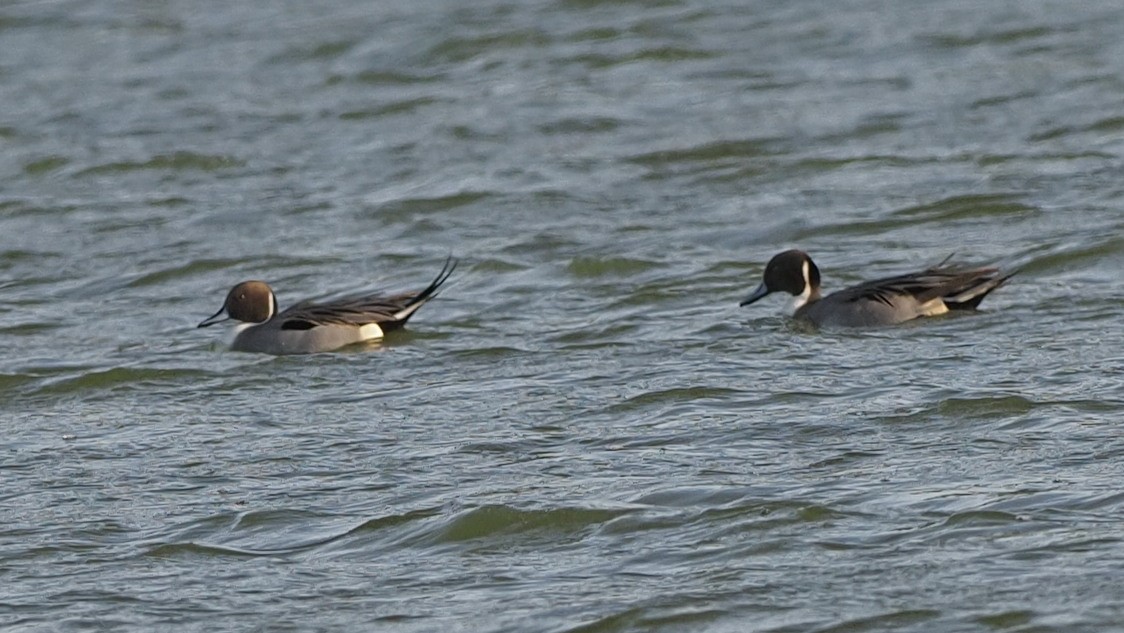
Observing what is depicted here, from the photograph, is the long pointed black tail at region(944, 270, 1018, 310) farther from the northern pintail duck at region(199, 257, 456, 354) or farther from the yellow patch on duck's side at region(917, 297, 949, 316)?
the northern pintail duck at region(199, 257, 456, 354)

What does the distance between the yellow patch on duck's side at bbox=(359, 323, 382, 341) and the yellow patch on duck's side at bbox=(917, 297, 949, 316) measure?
2.66 metres

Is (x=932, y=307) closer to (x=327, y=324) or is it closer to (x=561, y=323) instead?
(x=561, y=323)

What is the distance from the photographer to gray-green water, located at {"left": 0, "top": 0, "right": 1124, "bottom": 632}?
24.0 feet

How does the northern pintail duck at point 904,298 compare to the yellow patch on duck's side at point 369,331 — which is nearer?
the northern pintail duck at point 904,298

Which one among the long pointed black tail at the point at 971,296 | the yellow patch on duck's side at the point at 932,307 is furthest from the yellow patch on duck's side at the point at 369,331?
Answer: the long pointed black tail at the point at 971,296

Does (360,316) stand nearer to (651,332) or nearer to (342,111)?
(651,332)

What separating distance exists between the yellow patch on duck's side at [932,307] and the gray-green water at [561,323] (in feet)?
0.82

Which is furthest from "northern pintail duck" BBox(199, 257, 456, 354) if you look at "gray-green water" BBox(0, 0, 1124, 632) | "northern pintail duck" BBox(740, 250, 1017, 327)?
"northern pintail duck" BBox(740, 250, 1017, 327)

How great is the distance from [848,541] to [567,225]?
6606 millimetres

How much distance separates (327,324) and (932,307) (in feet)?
9.75

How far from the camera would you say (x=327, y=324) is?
11.6m

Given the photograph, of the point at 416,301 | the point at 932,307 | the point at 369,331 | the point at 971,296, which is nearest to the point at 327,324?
the point at 369,331

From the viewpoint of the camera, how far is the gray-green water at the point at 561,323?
24.0 ft

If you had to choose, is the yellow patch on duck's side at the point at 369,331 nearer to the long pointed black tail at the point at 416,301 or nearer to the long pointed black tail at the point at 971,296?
the long pointed black tail at the point at 416,301
